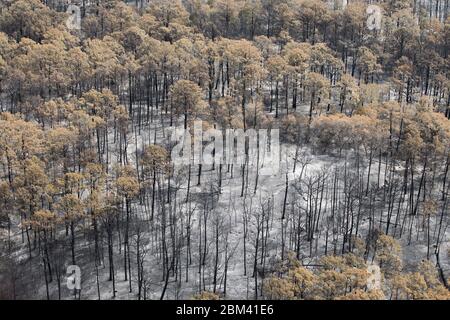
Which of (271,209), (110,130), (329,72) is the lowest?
(271,209)

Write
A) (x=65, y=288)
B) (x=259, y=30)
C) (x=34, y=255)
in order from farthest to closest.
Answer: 1. (x=259, y=30)
2. (x=34, y=255)
3. (x=65, y=288)

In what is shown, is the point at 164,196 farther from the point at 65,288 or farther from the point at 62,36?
the point at 62,36

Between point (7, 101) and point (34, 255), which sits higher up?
point (7, 101)

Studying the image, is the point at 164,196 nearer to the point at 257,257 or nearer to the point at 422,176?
the point at 257,257

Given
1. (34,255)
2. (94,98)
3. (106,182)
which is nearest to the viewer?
(34,255)

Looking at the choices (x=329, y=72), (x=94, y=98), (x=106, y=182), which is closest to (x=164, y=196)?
(x=106, y=182)

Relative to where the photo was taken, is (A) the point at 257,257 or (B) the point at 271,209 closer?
(A) the point at 257,257
